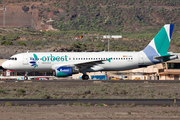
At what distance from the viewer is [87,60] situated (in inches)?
1551

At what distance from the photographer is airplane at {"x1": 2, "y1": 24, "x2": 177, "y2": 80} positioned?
128 ft

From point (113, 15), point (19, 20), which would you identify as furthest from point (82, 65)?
point (113, 15)

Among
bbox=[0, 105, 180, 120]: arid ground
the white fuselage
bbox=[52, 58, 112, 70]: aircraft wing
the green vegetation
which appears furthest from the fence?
bbox=[0, 105, 180, 120]: arid ground

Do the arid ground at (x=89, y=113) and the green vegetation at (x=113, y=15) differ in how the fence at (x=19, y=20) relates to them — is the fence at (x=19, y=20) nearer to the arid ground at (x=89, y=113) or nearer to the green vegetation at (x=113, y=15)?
the green vegetation at (x=113, y=15)

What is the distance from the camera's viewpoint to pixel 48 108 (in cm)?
1844

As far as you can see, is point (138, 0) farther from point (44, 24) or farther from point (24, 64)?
point (24, 64)

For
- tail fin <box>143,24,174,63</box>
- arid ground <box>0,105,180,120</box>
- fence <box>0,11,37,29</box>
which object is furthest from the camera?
fence <box>0,11,37,29</box>

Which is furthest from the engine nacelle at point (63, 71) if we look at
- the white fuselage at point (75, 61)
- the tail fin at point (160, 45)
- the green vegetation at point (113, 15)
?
the green vegetation at point (113, 15)

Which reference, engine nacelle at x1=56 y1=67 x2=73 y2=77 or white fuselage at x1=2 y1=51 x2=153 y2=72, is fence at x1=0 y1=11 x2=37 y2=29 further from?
engine nacelle at x1=56 y1=67 x2=73 y2=77

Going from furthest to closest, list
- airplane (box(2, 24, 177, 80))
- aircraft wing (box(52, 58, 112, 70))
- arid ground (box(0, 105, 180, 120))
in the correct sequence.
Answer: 1. airplane (box(2, 24, 177, 80))
2. aircraft wing (box(52, 58, 112, 70))
3. arid ground (box(0, 105, 180, 120))

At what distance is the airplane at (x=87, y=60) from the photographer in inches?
1538

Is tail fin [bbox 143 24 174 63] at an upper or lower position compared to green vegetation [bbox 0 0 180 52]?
lower

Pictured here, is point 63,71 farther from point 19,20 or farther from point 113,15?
point 113,15

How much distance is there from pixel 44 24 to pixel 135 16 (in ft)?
161
